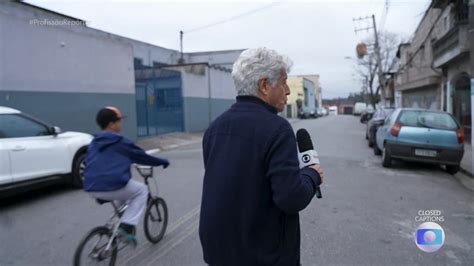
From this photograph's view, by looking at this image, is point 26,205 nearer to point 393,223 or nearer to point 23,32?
point 393,223

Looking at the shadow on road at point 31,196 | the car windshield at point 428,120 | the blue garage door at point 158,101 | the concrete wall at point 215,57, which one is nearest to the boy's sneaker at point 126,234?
the shadow on road at point 31,196

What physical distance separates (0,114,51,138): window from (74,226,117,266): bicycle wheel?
4010mm

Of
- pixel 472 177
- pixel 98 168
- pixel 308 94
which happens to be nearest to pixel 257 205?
pixel 98 168

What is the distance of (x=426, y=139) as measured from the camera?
333 inches

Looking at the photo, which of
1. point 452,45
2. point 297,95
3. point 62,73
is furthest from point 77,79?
point 297,95

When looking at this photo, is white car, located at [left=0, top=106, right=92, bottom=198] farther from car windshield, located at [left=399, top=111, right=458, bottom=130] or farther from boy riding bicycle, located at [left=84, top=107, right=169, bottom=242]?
car windshield, located at [left=399, top=111, right=458, bottom=130]

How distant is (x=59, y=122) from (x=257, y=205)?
11.8 meters

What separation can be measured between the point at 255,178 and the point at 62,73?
477 inches

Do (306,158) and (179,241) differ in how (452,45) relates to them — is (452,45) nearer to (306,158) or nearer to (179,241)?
(179,241)

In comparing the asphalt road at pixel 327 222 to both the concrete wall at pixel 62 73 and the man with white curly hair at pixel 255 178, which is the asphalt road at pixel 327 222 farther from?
the concrete wall at pixel 62 73

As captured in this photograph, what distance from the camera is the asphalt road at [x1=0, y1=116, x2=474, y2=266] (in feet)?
12.9

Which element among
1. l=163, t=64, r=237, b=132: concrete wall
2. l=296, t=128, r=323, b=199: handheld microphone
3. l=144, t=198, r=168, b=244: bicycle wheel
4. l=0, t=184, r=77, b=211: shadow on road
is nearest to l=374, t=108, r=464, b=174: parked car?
l=144, t=198, r=168, b=244: bicycle wheel

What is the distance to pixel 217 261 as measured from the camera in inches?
74.5

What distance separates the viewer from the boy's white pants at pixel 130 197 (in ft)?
11.4
